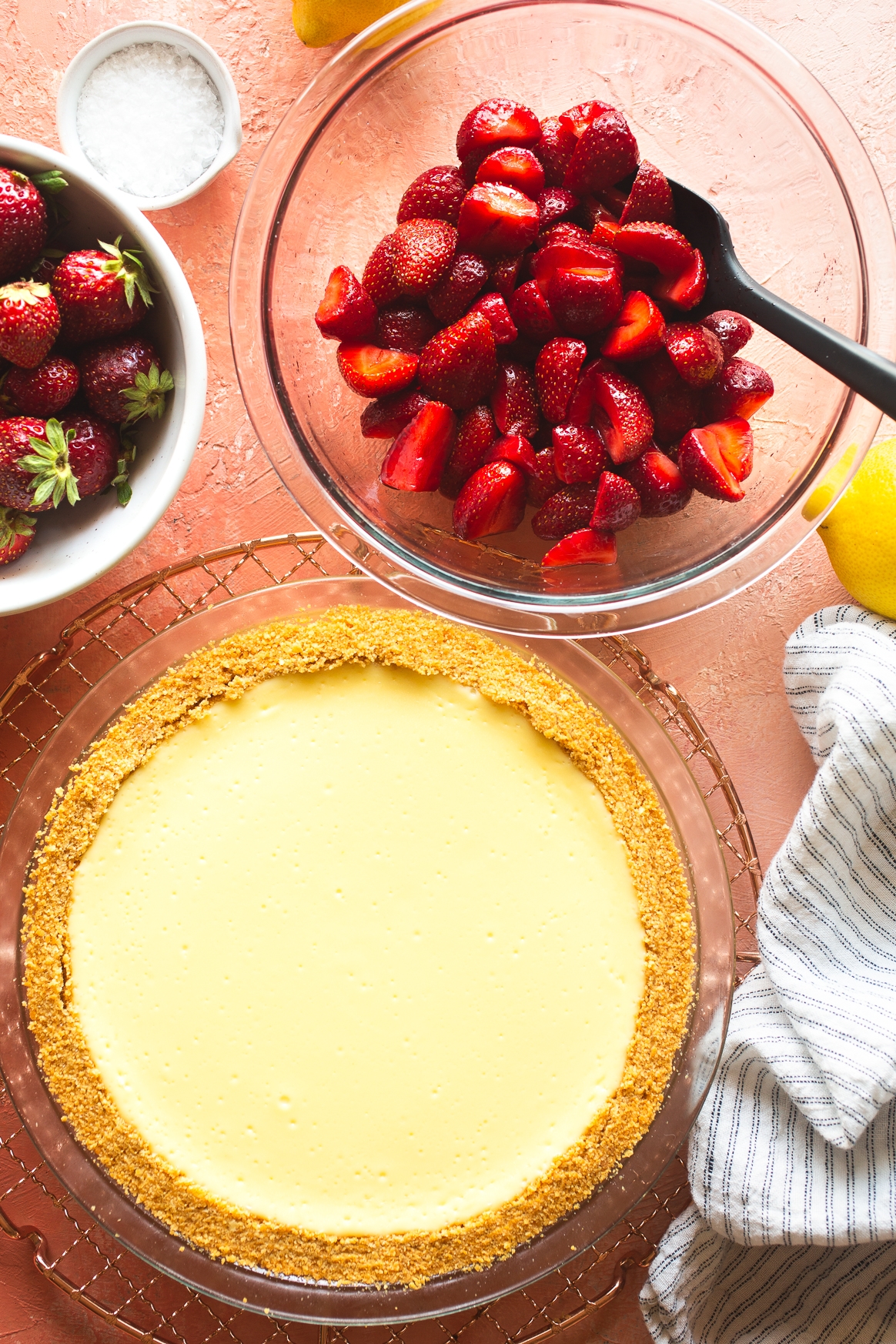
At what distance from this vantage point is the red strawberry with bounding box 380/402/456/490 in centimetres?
114

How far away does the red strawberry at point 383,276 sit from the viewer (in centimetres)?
113

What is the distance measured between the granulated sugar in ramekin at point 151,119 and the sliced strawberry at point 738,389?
720 millimetres

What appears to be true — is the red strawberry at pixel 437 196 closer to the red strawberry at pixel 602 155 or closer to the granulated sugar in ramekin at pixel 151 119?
the red strawberry at pixel 602 155

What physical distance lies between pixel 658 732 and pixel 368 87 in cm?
87

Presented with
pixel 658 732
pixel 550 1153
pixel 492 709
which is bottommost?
pixel 550 1153

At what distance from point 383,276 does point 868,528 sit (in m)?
0.65

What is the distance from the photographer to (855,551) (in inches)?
49.8

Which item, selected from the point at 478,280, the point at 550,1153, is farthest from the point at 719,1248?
the point at 478,280

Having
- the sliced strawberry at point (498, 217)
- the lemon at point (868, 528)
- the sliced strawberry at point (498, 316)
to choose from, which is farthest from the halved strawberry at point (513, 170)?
the lemon at point (868, 528)

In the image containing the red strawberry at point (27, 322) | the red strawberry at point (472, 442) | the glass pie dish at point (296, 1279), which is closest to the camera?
the red strawberry at point (27, 322)

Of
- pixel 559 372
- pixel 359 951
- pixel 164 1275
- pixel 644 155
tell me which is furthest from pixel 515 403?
pixel 164 1275

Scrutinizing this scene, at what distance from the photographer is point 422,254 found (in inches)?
43.4

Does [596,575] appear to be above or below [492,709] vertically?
above

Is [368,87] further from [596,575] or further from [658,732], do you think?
[658,732]
